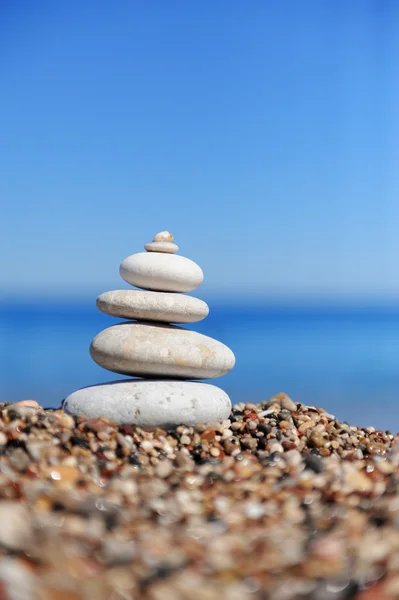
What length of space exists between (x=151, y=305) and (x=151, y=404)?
112cm

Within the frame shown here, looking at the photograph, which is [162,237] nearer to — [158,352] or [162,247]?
[162,247]

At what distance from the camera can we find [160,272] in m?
6.93

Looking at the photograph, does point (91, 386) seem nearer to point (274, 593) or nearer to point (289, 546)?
point (289, 546)

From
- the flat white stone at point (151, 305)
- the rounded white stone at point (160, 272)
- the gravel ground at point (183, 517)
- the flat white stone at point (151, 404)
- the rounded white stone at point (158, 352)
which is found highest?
the rounded white stone at point (160, 272)

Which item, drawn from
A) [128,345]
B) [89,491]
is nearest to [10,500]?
[89,491]

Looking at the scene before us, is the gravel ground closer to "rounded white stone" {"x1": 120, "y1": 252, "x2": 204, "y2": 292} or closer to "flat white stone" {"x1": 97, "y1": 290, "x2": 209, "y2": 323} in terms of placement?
"flat white stone" {"x1": 97, "y1": 290, "x2": 209, "y2": 323}

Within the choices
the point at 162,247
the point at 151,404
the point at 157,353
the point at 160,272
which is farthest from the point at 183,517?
the point at 162,247

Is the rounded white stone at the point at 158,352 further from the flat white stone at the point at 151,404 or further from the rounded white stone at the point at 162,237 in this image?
the rounded white stone at the point at 162,237

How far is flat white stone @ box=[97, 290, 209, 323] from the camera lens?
6.87m

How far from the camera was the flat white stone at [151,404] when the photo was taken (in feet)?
20.6

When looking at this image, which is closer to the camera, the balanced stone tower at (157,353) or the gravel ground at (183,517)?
the gravel ground at (183,517)

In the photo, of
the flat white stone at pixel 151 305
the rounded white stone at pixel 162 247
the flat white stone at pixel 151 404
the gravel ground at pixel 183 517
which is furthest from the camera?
the rounded white stone at pixel 162 247

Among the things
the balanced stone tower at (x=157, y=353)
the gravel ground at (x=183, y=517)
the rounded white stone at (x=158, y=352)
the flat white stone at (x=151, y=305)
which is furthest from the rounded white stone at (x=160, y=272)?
the gravel ground at (x=183, y=517)

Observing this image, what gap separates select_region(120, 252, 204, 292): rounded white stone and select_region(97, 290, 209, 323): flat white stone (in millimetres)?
121
